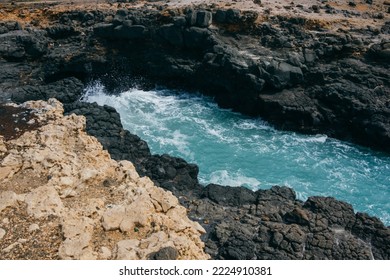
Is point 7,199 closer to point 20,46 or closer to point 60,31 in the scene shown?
point 20,46

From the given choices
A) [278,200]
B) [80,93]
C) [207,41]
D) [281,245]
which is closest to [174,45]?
[207,41]

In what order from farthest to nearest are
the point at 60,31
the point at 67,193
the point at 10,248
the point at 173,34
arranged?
the point at 60,31 < the point at 173,34 < the point at 67,193 < the point at 10,248

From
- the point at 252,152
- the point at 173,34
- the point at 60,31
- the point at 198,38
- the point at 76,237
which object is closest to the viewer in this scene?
the point at 76,237

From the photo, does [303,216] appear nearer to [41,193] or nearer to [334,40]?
[41,193]

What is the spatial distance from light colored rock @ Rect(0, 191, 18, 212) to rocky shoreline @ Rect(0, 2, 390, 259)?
6.90 metres

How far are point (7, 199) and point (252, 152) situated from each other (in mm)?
19261

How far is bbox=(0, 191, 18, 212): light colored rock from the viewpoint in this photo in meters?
16.8

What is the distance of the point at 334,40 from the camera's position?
113 ft

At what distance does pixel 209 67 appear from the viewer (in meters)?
35.8

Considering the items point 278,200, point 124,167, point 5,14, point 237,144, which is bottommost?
point 237,144

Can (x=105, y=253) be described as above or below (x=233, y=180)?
above

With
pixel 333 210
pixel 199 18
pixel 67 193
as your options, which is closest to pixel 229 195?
pixel 333 210

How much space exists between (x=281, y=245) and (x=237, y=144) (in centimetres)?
1505

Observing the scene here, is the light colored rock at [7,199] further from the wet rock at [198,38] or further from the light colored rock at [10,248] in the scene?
the wet rock at [198,38]
